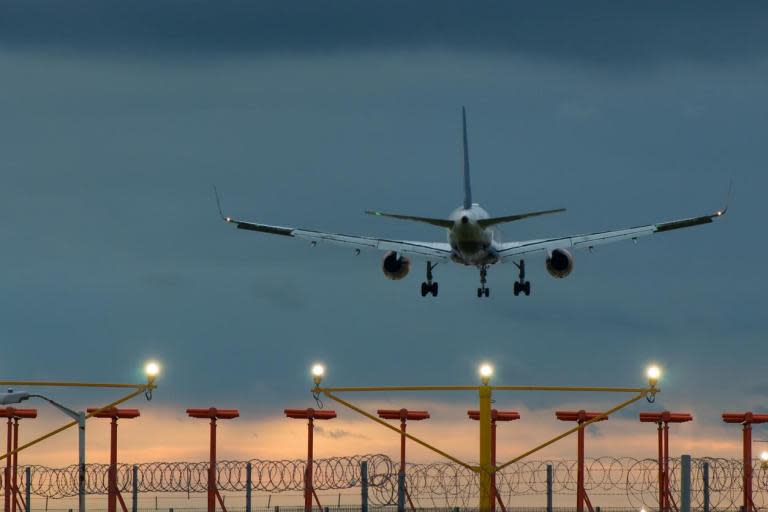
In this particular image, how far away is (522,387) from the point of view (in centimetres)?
7975

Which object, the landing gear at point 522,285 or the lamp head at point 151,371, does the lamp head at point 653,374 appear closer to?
the lamp head at point 151,371

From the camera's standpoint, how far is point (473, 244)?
12269 cm

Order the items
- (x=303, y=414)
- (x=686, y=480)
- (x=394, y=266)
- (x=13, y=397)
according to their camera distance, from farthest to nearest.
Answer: (x=394, y=266) < (x=303, y=414) < (x=13, y=397) < (x=686, y=480)

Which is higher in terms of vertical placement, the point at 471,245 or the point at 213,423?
the point at 471,245

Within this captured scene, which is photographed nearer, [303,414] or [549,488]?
[549,488]

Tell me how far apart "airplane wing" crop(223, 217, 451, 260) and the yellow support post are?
46733mm

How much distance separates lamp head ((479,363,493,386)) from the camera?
8044 cm

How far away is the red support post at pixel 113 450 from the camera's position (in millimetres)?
87562

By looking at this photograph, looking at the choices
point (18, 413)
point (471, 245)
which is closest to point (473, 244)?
point (471, 245)

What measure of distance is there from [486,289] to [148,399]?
171 feet

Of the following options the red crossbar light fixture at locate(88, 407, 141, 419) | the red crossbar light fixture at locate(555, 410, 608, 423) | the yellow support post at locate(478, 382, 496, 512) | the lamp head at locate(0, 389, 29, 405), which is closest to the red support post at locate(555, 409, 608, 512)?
the red crossbar light fixture at locate(555, 410, 608, 423)

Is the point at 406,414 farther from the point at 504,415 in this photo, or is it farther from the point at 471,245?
the point at 471,245

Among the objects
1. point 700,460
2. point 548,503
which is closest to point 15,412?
point 548,503

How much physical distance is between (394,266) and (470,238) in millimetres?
13327
